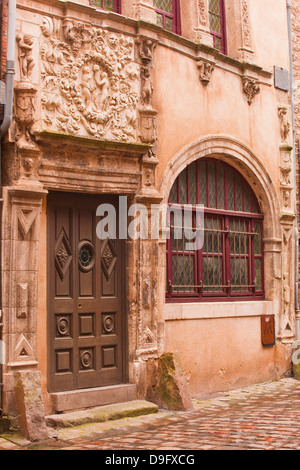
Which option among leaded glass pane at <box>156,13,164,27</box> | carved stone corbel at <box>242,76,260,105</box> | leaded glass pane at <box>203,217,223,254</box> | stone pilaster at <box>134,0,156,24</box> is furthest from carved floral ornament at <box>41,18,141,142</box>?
carved stone corbel at <box>242,76,260,105</box>

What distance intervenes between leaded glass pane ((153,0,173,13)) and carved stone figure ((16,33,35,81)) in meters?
2.68

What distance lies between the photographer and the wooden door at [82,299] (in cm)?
755

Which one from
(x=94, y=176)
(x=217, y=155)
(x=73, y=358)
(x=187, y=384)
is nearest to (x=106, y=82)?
(x=94, y=176)

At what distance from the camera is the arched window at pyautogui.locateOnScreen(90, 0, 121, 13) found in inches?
331

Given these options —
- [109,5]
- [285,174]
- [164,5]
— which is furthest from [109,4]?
[285,174]

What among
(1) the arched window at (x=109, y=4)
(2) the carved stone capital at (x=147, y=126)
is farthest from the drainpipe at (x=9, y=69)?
(2) the carved stone capital at (x=147, y=126)

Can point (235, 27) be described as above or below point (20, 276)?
above

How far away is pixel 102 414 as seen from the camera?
7.33 metres

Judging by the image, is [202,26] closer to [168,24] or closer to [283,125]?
[168,24]

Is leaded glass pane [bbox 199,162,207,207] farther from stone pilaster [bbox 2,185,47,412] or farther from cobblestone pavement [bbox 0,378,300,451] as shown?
stone pilaster [bbox 2,185,47,412]

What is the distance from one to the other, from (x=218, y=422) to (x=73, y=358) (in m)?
1.72

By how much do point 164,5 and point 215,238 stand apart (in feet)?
10.8

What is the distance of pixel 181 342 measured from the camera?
8.84 meters

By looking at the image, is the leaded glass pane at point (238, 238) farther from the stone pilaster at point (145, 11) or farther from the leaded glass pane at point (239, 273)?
the stone pilaster at point (145, 11)
